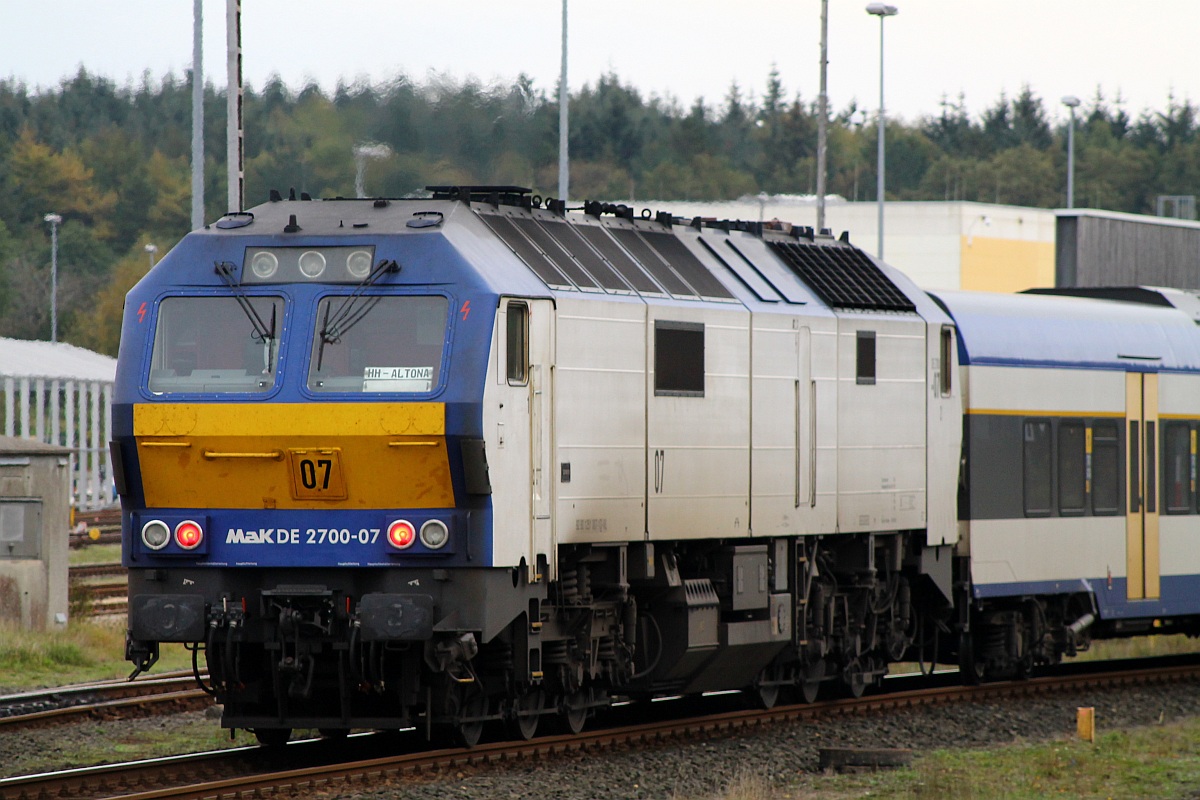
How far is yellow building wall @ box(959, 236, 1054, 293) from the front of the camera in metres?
54.4

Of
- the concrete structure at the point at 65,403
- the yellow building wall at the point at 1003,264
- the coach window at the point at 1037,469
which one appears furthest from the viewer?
→ the yellow building wall at the point at 1003,264

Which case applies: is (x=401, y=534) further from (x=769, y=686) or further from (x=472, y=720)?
(x=769, y=686)

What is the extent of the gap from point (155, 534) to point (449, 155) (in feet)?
41.7

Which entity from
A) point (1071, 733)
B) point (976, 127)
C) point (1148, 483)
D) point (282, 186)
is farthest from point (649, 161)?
point (976, 127)

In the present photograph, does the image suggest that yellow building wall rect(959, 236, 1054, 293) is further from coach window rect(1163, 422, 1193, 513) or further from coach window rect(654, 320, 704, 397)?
coach window rect(654, 320, 704, 397)

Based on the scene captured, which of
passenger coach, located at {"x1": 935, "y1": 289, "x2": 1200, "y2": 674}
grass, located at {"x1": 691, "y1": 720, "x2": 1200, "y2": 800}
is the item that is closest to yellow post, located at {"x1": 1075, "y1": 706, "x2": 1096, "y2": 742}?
grass, located at {"x1": 691, "y1": 720, "x2": 1200, "y2": 800}

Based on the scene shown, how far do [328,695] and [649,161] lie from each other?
2177 inches

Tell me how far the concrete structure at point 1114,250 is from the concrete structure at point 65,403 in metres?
23.4

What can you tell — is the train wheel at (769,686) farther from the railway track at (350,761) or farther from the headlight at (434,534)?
the headlight at (434,534)

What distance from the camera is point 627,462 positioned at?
14.0 metres

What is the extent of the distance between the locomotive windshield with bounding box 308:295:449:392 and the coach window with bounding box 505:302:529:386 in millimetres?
441

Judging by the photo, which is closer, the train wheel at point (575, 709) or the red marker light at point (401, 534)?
the red marker light at point (401, 534)

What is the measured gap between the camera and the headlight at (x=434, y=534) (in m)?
12.4

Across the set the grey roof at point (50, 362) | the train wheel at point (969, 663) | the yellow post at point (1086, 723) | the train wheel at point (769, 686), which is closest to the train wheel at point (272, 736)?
the train wheel at point (769, 686)
